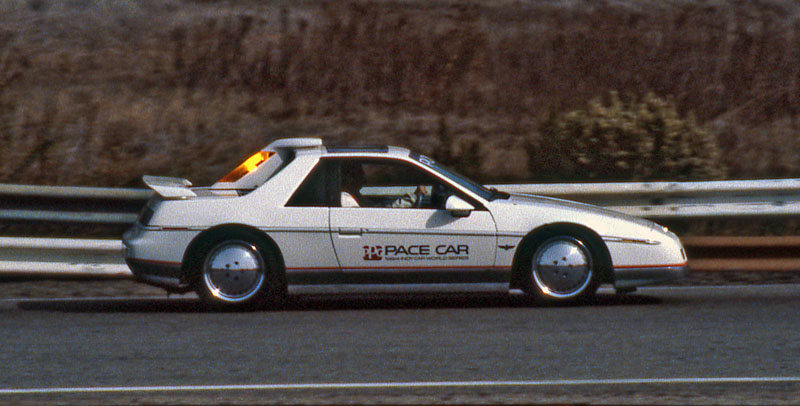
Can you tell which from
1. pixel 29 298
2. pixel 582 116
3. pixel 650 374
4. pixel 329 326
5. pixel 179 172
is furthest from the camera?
pixel 179 172

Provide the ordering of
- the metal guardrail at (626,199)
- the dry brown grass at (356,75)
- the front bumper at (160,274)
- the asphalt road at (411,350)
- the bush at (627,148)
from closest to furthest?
the asphalt road at (411,350) < the front bumper at (160,274) < the metal guardrail at (626,199) < the bush at (627,148) < the dry brown grass at (356,75)

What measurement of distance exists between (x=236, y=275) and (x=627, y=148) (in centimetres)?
612

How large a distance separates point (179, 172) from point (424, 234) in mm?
8976

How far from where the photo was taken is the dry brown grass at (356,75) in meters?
18.9

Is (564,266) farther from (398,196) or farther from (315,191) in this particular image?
(315,191)

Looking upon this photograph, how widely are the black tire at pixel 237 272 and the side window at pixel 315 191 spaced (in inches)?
17.0

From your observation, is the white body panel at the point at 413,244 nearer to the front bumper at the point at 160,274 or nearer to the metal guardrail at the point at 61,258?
the front bumper at the point at 160,274

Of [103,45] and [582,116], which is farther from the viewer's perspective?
[103,45]

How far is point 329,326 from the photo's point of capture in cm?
825

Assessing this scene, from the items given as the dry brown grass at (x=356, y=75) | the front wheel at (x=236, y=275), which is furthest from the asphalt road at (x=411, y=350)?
the dry brown grass at (x=356, y=75)

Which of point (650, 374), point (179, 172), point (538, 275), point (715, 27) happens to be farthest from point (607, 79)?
point (650, 374)

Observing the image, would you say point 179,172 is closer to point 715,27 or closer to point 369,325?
point 369,325

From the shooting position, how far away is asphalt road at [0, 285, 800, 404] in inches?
242

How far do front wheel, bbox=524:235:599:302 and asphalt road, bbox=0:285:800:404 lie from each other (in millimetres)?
144
